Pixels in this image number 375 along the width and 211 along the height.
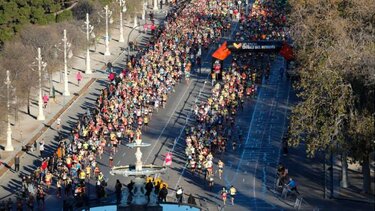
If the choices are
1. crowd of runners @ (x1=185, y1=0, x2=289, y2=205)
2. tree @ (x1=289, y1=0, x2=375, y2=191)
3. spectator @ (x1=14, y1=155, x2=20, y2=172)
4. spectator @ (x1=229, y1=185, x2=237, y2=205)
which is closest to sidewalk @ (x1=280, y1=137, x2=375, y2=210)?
tree @ (x1=289, y1=0, x2=375, y2=191)

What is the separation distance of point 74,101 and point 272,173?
25.2m

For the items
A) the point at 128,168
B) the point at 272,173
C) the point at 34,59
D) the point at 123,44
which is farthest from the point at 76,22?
the point at 128,168

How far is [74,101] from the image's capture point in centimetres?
8750

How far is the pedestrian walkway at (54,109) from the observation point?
69688 millimetres

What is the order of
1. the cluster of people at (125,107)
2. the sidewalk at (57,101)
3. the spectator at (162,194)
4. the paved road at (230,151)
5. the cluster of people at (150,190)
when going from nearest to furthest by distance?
the cluster of people at (150,190), the spectator at (162,194), the paved road at (230,151), the cluster of people at (125,107), the sidewalk at (57,101)

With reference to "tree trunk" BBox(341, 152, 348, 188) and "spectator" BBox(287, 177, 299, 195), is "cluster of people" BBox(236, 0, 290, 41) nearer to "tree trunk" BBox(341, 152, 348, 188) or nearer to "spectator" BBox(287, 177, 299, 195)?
"tree trunk" BBox(341, 152, 348, 188)

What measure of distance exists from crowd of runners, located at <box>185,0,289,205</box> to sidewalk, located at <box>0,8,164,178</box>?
939cm

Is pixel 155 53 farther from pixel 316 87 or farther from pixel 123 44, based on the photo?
pixel 316 87

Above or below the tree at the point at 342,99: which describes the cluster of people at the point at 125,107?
below

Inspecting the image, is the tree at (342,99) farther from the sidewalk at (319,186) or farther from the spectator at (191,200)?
the spectator at (191,200)

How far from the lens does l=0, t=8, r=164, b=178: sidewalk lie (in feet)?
247

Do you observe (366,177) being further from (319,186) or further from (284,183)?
(284,183)

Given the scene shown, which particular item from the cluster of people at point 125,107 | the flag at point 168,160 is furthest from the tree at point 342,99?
the cluster of people at point 125,107

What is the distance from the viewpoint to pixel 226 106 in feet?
263
